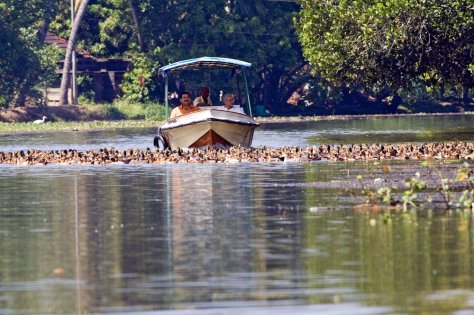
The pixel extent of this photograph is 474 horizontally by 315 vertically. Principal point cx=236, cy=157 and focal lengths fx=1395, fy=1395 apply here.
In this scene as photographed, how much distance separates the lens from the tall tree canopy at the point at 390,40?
4488 cm

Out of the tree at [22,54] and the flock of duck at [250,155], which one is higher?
the tree at [22,54]

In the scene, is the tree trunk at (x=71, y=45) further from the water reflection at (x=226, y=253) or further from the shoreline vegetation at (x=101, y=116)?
the water reflection at (x=226, y=253)

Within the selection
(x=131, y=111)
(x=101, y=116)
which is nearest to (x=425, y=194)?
(x=101, y=116)

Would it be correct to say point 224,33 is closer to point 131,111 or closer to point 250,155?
point 131,111

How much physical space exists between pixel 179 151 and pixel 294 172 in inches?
283

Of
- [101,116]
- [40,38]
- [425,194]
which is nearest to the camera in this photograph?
[425,194]

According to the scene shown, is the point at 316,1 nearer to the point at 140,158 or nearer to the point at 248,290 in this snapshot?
the point at 140,158

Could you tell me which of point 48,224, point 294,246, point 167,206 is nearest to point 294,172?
point 167,206

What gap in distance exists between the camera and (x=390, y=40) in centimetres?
4584

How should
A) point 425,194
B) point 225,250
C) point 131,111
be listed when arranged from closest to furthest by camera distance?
point 225,250, point 425,194, point 131,111

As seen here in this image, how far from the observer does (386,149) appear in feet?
123

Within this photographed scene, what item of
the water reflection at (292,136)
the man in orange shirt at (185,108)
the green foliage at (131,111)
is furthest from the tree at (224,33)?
the man in orange shirt at (185,108)

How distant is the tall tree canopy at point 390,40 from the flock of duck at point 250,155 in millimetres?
6377

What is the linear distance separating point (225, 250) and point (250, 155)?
19177mm
